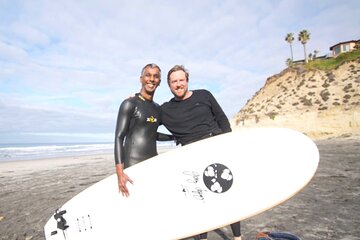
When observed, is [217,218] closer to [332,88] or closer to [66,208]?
[66,208]

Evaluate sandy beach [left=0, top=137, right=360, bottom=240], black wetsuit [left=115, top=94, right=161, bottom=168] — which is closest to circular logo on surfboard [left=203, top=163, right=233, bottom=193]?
black wetsuit [left=115, top=94, right=161, bottom=168]

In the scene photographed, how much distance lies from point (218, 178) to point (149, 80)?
1.31m

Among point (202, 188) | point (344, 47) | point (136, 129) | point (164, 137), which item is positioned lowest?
point (202, 188)

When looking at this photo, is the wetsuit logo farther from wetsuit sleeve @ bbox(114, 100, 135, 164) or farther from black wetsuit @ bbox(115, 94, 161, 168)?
wetsuit sleeve @ bbox(114, 100, 135, 164)

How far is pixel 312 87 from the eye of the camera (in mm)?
26750

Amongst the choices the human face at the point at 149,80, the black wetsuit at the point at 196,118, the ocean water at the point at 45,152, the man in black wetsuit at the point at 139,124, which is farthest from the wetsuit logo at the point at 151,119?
the ocean water at the point at 45,152

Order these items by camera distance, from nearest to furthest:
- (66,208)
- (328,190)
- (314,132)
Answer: (66,208)
(328,190)
(314,132)

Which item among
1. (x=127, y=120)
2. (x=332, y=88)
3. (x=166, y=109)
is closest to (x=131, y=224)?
(x=127, y=120)

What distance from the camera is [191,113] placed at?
A: 9.04 ft

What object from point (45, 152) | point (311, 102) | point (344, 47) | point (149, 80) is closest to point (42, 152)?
point (45, 152)

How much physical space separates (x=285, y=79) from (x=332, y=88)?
6895mm

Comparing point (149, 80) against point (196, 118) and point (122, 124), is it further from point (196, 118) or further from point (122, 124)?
point (196, 118)

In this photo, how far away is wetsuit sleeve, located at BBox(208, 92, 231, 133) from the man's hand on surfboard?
3.79 feet

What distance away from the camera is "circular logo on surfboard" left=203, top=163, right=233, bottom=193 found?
2602 millimetres
